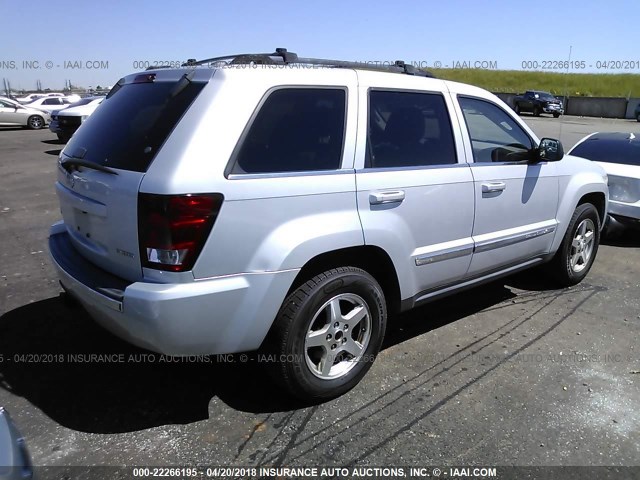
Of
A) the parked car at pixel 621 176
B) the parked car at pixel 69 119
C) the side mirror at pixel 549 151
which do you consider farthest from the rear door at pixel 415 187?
the parked car at pixel 69 119

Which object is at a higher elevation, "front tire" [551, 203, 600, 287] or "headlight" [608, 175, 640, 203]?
"headlight" [608, 175, 640, 203]

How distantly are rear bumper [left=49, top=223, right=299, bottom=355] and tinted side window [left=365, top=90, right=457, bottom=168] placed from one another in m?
1.04

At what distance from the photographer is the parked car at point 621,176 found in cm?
652

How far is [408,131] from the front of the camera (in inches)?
137

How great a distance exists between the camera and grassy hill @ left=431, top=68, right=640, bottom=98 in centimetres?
5784

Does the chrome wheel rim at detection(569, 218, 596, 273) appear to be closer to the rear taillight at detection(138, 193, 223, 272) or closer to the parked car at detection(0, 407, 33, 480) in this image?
the rear taillight at detection(138, 193, 223, 272)

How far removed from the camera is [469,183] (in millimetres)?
3666

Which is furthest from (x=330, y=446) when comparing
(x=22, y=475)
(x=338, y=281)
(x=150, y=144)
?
(x=150, y=144)

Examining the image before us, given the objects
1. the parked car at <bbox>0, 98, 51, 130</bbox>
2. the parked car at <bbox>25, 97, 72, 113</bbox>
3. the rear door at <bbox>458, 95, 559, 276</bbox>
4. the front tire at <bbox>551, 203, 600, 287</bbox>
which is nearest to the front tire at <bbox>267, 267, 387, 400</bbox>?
the rear door at <bbox>458, 95, 559, 276</bbox>

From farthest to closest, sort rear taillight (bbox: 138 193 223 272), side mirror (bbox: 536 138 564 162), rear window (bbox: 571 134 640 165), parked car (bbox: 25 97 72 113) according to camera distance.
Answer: parked car (bbox: 25 97 72 113) → rear window (bbox: 571 134 640 165) → side mirror (bbox: 536 138 564 162) → rear taillight (bbox: 138 193 223 272)

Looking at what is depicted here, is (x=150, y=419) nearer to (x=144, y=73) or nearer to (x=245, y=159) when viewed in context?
(x=245, y=159)

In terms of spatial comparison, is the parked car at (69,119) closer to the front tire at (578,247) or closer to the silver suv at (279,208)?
the silver suv at (279,208)

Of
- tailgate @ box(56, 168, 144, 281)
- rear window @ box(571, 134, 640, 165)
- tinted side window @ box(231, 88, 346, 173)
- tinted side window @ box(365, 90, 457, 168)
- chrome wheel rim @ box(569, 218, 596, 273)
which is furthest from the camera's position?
rear window @ box(571, 134, 640, 165)

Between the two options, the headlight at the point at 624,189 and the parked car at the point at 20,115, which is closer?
the headlight at the point at 624,189
